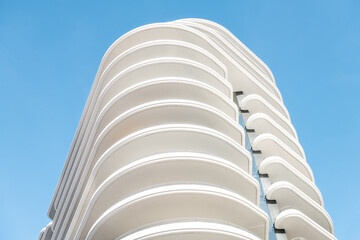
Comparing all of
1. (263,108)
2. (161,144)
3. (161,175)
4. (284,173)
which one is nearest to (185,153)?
(161,175)

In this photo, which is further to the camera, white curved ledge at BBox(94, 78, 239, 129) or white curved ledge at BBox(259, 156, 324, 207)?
white curved ledge at BBox(259, 156, 324, 207)

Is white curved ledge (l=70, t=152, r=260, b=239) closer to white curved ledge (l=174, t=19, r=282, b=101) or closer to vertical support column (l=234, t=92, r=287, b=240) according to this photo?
vertical support column (l=234, t=92, r=287, b=240)

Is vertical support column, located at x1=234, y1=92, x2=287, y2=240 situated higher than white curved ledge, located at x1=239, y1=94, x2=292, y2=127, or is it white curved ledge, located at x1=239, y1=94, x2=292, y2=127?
white curved ledge, located at x1=239, y1=94, x2=292, y2=127

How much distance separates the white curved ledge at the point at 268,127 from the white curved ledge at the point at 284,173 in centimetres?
A: 269

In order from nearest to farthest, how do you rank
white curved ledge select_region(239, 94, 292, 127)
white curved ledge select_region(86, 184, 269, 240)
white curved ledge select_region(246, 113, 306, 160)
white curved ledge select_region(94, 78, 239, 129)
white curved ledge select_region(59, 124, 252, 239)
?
white curved ledge select_region(86, 184, 269, 240)
white curved ledge select_region(59, 124, 252, 239)
white curved ledge select_region(94, 78, 239, 129)
white curved ledge select_region(246, 113, 306, 160)
white curved ledge select_region(239, 94, 292, 127)

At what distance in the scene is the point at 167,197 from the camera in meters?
14.5

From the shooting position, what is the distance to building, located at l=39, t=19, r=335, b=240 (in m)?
14.9

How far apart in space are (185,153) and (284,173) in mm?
7028

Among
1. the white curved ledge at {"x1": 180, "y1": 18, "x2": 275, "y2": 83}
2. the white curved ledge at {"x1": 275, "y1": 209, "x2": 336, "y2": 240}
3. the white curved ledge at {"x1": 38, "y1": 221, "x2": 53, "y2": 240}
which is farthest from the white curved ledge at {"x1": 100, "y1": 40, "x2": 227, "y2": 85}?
the white curved ledge at {"x1": 38, "y1": 221, "x2": 53, "y2": 240}

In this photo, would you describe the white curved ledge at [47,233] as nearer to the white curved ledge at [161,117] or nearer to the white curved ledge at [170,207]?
the white curved ledge at [161,117]

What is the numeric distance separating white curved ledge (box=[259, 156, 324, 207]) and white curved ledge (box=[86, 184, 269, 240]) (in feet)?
17.4

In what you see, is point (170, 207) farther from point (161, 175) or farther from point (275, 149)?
point (275, 149)

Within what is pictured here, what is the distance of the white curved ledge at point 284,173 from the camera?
811 inches

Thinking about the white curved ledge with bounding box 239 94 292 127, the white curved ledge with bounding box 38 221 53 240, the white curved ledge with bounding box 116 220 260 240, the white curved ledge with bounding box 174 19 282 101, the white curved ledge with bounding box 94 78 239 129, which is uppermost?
the white curved ledge with bounding box 174 19 282 101
